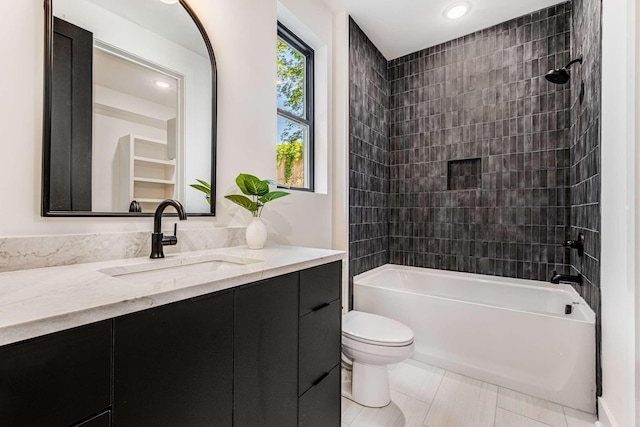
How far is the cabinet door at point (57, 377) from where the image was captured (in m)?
0.46

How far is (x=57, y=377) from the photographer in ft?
1.67

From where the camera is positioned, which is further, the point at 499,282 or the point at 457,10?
the point at 499,282

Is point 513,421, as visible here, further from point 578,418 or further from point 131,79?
point 131,79

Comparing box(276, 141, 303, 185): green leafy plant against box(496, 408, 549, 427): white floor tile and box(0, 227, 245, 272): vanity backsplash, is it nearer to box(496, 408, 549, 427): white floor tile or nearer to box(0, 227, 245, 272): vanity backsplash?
box(0, 227, 245, 272): vanity backsplash

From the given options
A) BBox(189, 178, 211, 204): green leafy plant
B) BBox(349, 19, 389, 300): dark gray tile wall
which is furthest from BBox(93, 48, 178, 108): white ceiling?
BBox(349, 19, 389, 300): dark gray tile wall

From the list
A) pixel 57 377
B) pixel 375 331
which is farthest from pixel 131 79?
pixel 375 331

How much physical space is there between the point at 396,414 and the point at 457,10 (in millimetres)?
2947

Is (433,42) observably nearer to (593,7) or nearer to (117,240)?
(593,7)

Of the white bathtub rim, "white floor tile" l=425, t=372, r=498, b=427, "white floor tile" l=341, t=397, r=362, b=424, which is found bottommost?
"white floor tile" l=341, t=397, r=362, b=424

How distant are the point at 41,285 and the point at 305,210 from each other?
1.49 metres

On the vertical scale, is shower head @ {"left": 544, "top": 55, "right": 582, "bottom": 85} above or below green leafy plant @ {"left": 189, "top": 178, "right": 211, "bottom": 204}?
above

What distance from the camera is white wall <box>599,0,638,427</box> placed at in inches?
46.5

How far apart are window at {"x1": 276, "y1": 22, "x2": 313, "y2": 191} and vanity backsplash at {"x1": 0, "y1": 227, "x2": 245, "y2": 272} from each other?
100cm

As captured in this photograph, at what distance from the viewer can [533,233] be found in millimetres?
2420
